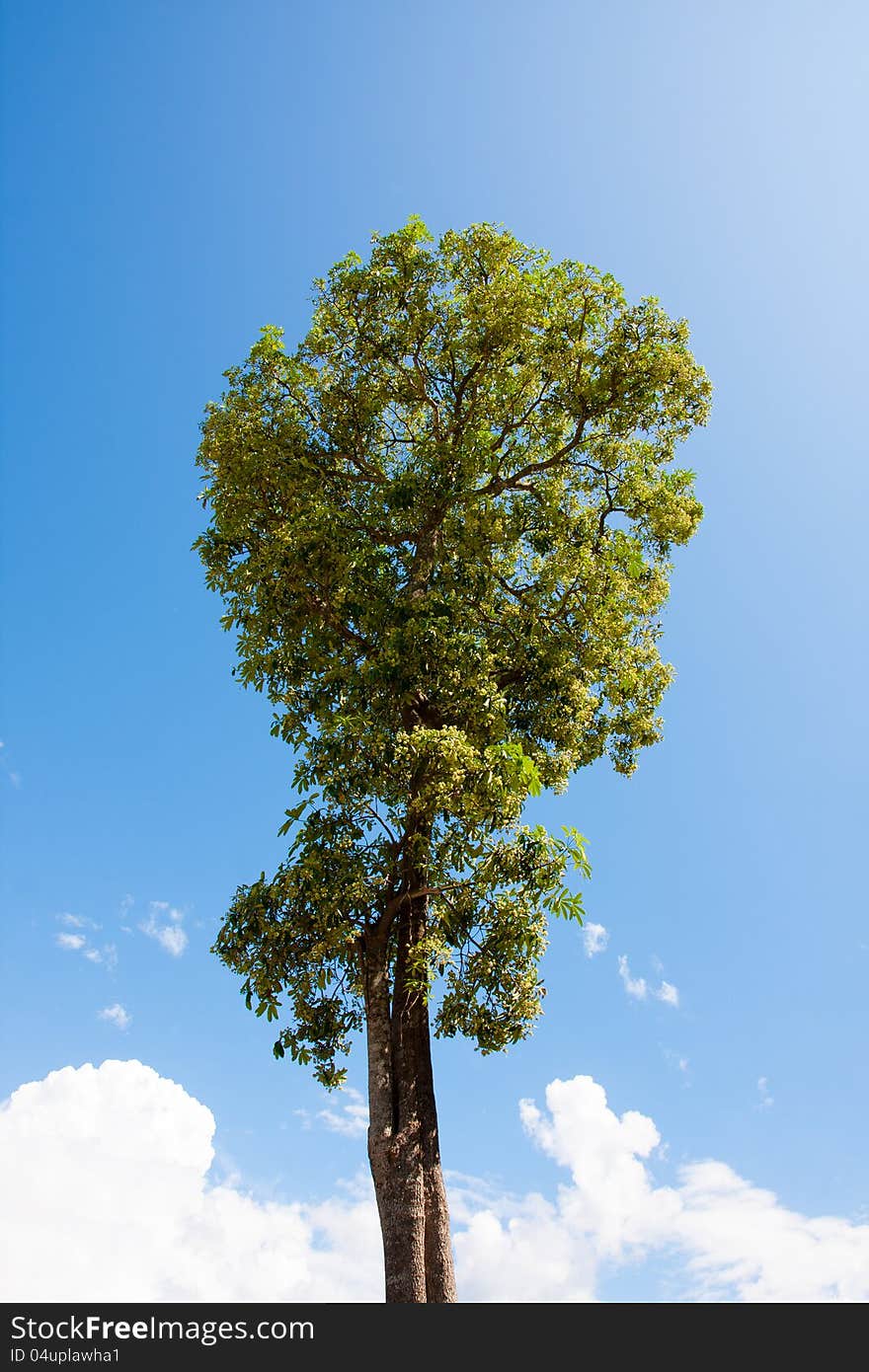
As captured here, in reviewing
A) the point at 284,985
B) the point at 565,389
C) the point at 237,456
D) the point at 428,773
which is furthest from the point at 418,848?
the point at 565,389

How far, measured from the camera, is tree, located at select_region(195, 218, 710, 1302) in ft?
27.1

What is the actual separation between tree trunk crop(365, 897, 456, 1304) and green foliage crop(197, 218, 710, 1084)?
25cm

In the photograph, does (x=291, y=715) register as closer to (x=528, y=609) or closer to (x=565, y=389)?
(x=528, y=609)

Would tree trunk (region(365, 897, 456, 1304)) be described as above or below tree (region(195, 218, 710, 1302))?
below

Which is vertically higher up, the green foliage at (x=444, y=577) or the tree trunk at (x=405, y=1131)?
the green foliage at (x=444, y=577)

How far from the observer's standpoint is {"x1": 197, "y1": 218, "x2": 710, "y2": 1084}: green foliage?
8.36m

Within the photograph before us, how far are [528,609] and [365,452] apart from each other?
3.31m

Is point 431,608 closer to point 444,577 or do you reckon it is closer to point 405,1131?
point 444,577

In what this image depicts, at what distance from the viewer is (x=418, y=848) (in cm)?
866

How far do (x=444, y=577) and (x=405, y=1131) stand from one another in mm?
5979

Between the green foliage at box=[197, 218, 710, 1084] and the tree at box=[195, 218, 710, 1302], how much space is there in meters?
0.03

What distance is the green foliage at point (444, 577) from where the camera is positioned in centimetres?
836

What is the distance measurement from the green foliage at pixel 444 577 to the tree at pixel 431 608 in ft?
0.10
